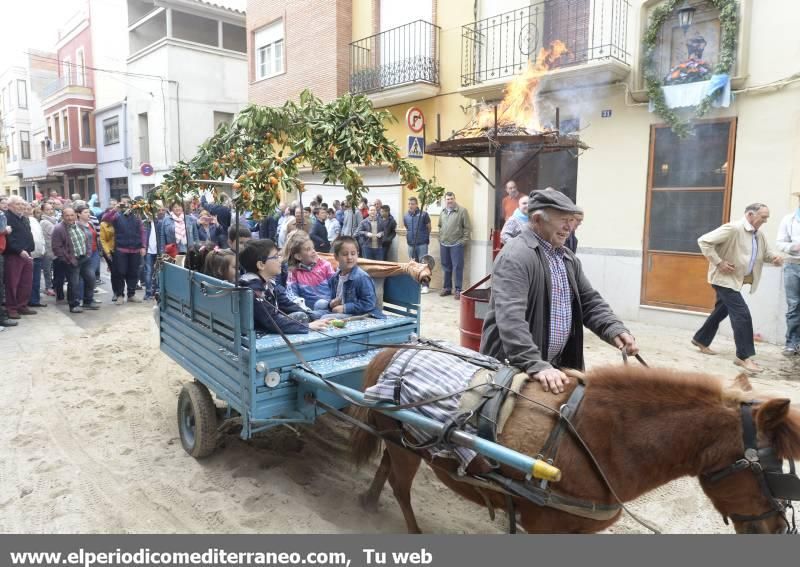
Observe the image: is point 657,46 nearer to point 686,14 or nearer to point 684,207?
point 686,14

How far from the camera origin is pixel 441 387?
2777 mm

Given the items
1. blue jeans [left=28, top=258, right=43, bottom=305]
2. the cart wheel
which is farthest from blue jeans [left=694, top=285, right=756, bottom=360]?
blue jeans [left=28, top=258, right=43, bottom=305]

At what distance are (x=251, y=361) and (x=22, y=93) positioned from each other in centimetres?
4806

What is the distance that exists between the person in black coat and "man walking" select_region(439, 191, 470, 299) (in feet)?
9.23

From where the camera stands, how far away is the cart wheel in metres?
4.27

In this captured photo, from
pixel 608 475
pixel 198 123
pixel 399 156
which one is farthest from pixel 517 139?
pixel 198 123

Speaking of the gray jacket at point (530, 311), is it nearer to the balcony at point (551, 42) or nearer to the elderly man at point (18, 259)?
the balcony at point (551, 42)

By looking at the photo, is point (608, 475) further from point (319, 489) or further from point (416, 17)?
point (416, 17)

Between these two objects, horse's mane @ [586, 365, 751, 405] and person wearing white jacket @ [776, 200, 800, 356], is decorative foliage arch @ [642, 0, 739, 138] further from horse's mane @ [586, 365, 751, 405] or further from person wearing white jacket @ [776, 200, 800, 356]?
horse's mane @ [586, 365, 751, 405]

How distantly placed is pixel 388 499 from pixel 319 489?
506 mm

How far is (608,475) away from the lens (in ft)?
7.73
